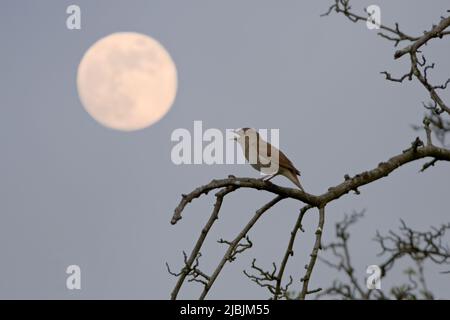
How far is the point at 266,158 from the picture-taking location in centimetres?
1013

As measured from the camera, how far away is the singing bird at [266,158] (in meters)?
10.1

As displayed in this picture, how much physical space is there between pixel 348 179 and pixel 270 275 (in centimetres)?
117

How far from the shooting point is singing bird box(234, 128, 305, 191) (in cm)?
1008
